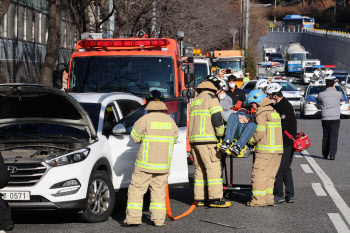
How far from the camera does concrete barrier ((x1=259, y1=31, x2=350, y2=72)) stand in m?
84.8

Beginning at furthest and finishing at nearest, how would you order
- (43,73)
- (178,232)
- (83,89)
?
(43,73) → (83,89) → (178,232)

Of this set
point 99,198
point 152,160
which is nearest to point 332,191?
point 152,160

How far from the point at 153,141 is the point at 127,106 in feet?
7.29

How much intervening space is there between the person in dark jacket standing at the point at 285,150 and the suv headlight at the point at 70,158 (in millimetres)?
3158

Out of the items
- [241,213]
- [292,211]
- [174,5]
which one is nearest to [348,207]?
[292,211]

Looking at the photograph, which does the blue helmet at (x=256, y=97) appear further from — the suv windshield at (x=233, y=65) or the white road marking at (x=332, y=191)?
the suv windshield at (x=233, y=65)

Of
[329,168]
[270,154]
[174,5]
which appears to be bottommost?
[329,168]

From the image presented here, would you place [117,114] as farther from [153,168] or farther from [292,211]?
[292,211]

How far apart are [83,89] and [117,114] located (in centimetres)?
377

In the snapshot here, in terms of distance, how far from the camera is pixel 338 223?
8.69 meters

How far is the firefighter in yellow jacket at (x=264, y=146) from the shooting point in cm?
993

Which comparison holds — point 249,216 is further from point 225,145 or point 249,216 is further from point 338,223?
point 338,223

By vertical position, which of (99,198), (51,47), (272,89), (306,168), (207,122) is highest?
(51,47)

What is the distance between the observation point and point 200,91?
10055 mm
